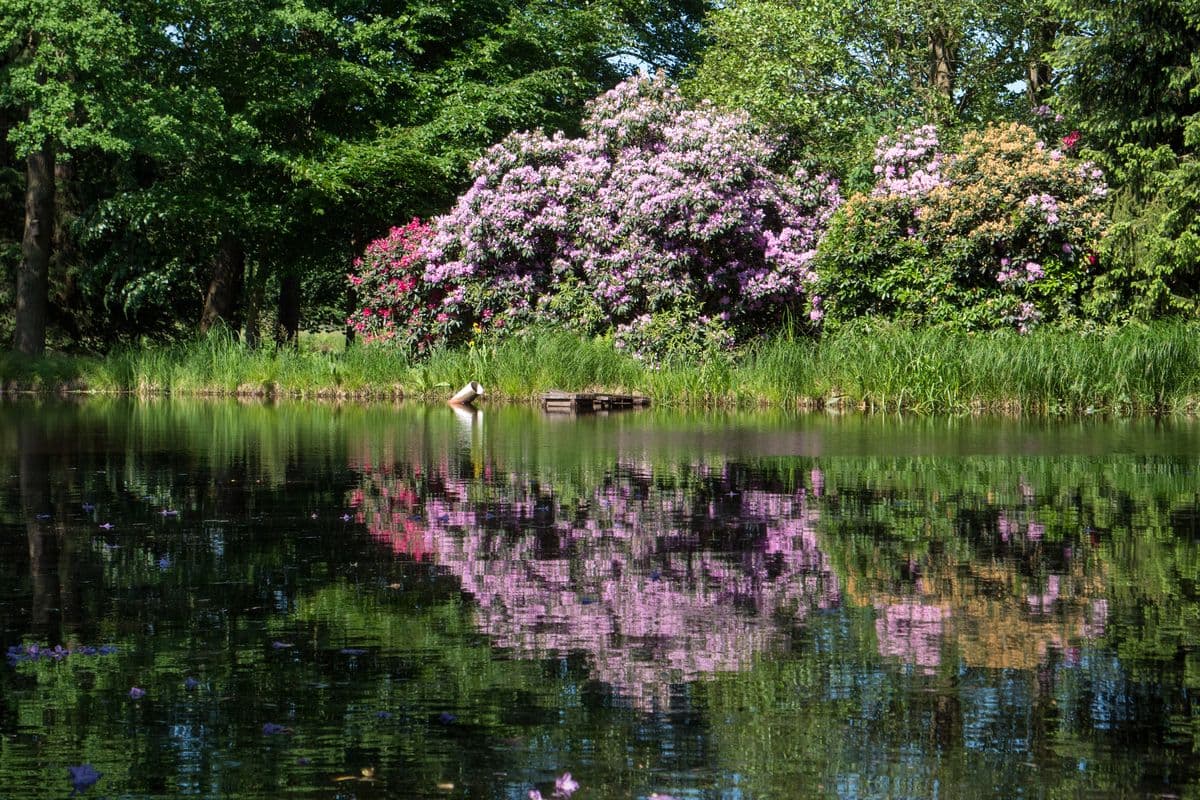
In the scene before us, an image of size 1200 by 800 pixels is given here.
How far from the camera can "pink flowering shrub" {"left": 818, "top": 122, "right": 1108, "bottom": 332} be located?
23031 millimetres

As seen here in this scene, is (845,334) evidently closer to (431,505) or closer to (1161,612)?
(431,505)

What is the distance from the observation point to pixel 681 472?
11102 millimetres

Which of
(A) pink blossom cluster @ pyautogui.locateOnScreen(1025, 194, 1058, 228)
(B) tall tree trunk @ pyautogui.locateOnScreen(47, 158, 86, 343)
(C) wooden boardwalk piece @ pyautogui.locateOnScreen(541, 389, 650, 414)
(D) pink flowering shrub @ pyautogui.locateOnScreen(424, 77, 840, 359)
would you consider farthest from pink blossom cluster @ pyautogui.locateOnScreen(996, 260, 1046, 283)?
(B) tall tree trunk @ pyautogui.locateOnScreen(47, 158, 86, 343)

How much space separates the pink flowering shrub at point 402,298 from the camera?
27.8 m

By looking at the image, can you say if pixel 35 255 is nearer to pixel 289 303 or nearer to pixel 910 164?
pixel 289 303

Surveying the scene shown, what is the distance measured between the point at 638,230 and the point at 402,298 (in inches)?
196

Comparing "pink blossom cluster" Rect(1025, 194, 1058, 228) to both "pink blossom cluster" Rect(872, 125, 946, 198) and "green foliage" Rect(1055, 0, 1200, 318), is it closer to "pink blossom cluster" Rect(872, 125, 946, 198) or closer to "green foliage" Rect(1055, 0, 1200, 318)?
"green foliage" Rect(1055, 0, 1200, 318)

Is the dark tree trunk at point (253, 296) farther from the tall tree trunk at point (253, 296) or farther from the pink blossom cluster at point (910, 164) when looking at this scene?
the pink blossom cluster at point (910, 164)

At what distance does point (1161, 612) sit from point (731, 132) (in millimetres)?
21442

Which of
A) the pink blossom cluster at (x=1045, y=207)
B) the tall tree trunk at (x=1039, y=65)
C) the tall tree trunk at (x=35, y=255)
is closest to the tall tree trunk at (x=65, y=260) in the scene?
the tall tree trunk at (x=35, y=255)

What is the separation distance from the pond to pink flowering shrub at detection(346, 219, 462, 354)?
55.9 ft

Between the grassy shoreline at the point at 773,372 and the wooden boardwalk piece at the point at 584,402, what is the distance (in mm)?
653

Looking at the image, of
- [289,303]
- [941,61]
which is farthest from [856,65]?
[289,303]

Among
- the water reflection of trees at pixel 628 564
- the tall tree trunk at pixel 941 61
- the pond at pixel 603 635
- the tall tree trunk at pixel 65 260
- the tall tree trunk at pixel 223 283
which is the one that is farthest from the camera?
the tall tree trunk at pixel 65 260
